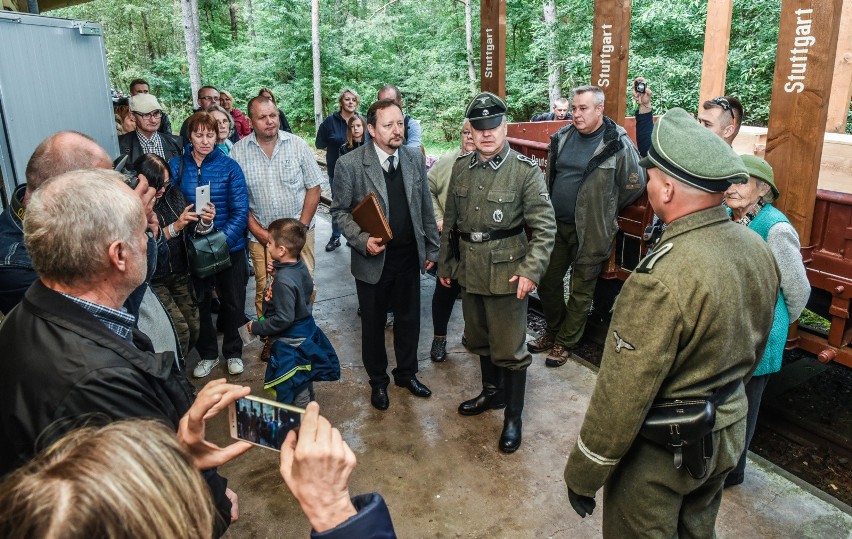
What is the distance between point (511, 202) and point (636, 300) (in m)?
1.78

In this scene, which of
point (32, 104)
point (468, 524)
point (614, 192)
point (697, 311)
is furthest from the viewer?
point (32, 104)

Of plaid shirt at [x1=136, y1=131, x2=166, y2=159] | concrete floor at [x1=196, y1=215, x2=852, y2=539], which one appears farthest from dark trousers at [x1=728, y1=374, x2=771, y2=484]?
plaid shirt at [x1=136, y1=131, x2=166, y2=159]

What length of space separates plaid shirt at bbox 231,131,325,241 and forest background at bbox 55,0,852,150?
10116mm

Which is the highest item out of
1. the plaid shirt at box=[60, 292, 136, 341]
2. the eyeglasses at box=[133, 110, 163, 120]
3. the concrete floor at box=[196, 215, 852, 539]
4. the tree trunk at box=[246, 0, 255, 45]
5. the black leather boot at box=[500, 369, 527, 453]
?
the tree trunk at box=[246, 0, 255, 45]

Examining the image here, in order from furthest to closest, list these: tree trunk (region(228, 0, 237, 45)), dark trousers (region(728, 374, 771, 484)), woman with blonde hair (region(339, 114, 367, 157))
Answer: tree trunk (region(228, 0, 237, 45)) → woman with blonde hair (region(339, 114, 367, 157)) → dark trousers (region(728, 374, 771, 484))

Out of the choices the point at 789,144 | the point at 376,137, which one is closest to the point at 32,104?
the point at 376,137

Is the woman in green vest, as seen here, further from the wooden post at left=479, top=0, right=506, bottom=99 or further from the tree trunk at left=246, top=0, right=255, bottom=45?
the tree trunk at left=246, top=0, right=255, bottom=45

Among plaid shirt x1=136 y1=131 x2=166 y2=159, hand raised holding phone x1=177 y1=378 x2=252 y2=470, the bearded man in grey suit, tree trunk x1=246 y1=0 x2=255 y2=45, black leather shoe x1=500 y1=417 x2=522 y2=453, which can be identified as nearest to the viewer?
hand raised holding phone x1=177 y1=378 x2=252 y2=470

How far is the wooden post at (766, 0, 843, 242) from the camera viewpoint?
131 inches

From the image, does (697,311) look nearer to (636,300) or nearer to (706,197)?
(636,300)

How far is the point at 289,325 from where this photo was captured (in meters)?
3.60

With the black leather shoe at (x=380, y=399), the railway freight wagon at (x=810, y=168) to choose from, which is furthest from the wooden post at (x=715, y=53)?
the black leather shoe at (x=380, y=399)

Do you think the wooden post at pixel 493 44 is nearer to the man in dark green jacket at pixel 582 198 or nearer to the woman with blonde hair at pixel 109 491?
the man in dark green jacket at pixel 582 198

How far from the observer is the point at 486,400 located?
4129 millimetres
